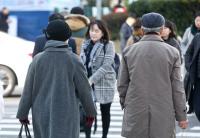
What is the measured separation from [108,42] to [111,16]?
82.8ft

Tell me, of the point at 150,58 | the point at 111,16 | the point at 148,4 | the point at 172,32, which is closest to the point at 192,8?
the point at 148,4

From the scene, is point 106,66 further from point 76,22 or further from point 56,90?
point 56,90

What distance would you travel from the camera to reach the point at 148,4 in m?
29.5

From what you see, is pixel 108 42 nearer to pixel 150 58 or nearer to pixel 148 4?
pixel 150 58

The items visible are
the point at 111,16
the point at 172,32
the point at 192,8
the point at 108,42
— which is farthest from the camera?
the point at 111,16

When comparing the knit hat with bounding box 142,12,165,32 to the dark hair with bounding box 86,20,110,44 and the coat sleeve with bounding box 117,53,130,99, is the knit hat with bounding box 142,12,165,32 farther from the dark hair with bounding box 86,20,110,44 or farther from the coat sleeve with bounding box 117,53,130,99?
the dark hair with bounding box 86,20,110,44

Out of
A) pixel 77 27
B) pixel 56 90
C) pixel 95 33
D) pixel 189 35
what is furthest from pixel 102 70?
pixel 189 35

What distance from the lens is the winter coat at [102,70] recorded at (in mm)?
8141

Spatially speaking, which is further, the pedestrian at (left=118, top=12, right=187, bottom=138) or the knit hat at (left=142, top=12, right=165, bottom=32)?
the knit hat at (left=142, top=12, right=165, bottom=32)

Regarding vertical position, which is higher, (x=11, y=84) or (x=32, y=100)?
(x=32, y=100)

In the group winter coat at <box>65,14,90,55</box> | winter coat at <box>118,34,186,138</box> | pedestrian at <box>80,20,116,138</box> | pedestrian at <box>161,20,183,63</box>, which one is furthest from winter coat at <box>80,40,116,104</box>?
winter coat at <box>118,34,186,138</box>

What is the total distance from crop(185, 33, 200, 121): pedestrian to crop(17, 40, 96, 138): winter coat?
3.08 m

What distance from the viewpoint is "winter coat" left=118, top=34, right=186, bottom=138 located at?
5.76 m

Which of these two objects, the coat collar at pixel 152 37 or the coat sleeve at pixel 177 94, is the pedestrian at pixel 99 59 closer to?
the coat collar at pixel 152 37
